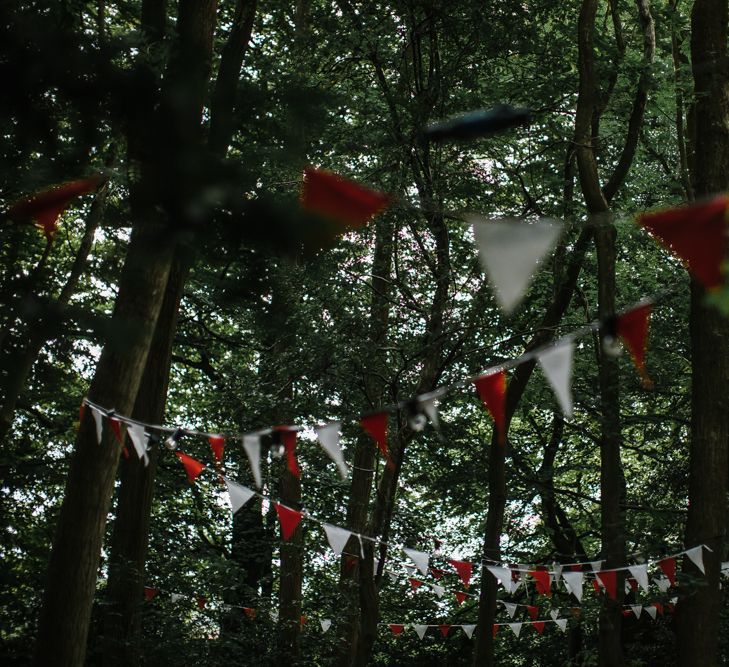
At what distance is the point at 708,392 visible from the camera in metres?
7.10

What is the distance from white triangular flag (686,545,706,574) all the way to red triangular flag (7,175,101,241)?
5.32 meters

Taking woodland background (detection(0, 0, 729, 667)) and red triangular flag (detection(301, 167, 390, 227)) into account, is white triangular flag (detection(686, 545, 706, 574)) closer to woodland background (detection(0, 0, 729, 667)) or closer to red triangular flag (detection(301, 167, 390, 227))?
woodland background (detection(0, 0, 729, 667))

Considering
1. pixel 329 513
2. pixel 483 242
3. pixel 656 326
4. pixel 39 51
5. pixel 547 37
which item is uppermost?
pixel 547 37

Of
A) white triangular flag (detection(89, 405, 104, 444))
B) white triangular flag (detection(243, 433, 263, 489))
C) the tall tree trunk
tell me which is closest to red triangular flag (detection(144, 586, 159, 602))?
white triangular flag (detection(89, 405, 104, 444))

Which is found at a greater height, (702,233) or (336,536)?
(336,536)

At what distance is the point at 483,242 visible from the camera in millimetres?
2393

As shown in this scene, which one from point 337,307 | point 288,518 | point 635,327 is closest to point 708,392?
point 337,307

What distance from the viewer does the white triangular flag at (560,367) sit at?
319 cm

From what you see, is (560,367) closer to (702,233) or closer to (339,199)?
(702,233)

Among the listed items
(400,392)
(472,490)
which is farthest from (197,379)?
(400,392)

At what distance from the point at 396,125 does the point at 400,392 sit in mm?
2364

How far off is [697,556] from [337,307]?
140 inches

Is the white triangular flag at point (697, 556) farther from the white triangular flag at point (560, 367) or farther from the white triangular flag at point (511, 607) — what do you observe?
the white triangular flag at point (560, 367)

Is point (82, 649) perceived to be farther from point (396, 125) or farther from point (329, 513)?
point (329, 513)
